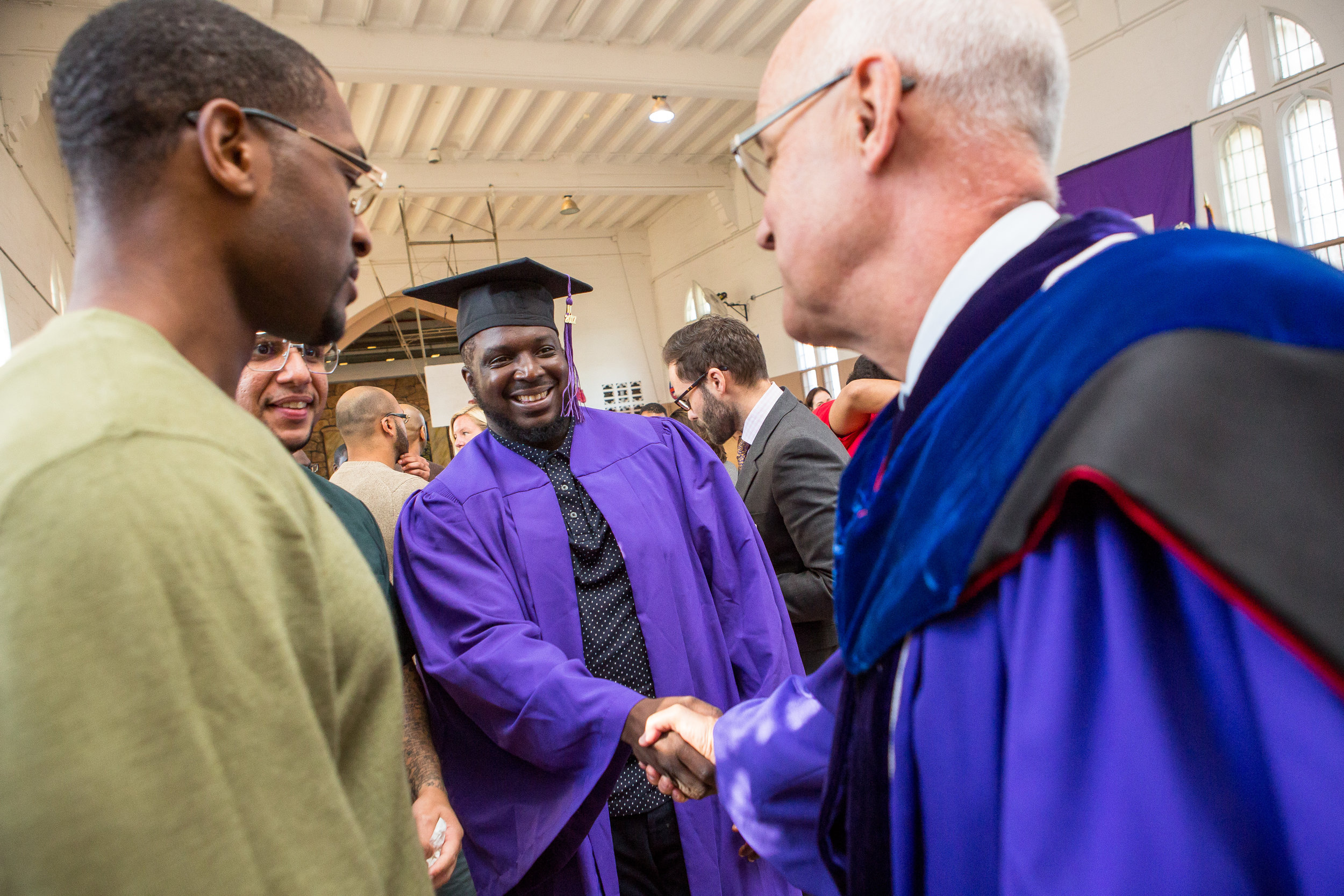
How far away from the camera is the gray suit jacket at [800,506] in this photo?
2.95 meters

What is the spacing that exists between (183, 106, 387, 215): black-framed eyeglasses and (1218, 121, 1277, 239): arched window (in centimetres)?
944

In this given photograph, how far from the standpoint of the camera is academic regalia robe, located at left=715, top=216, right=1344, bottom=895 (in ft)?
2.24

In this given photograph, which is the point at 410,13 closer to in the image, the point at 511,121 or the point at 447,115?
the point at 447,115

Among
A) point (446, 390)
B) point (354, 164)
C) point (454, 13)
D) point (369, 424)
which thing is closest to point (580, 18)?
point (454, 13)

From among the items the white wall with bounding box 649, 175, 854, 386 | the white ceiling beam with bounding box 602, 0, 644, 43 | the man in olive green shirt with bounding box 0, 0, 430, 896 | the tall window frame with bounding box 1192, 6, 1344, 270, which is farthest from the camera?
the white wall with bounding box 649, 175, 854, 386

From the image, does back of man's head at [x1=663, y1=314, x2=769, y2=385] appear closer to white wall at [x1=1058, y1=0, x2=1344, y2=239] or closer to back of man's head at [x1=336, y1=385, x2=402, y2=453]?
back of man's head at [x1=336, y1=385, x2=402, y2=453]

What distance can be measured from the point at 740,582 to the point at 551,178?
12.6 m

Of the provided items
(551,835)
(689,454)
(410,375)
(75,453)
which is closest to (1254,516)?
(75,453)

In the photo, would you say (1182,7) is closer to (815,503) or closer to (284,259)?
(815,503)

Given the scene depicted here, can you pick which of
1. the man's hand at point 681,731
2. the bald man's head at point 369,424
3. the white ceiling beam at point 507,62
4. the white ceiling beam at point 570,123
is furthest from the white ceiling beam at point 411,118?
the man's hand at point 681,731

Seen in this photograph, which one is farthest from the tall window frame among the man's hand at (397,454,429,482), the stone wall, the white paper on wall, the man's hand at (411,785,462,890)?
the stone wall

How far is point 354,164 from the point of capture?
3.70 feet

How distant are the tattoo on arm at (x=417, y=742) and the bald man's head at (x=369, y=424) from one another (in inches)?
90.1

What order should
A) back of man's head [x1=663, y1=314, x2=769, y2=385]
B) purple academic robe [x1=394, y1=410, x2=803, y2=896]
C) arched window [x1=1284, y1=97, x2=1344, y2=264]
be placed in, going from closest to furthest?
purple academic robe [x1=394, y1=410, x2=803, y2=896] → back of man's head [x1=663, y1=314, x2=769, y2=385] → arched window [x1=1284, y1=97, x2=1344, y2=264]
